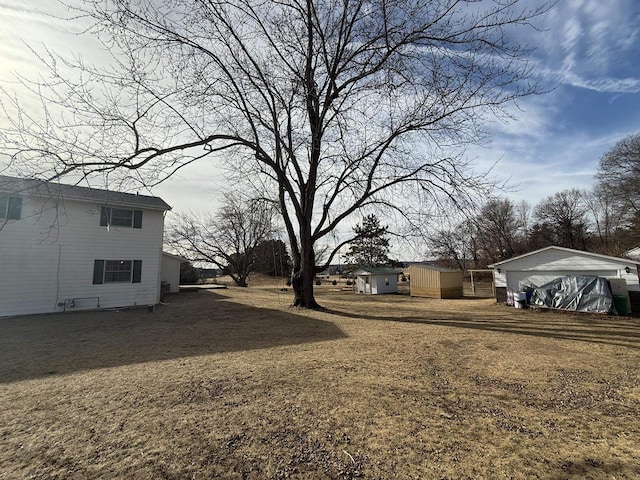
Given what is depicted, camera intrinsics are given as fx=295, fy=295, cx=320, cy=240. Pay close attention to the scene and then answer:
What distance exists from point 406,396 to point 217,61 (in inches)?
446

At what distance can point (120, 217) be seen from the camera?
13.6 metres

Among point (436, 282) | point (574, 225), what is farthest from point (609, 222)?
point (436, 282)

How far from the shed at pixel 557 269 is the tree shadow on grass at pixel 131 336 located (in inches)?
528

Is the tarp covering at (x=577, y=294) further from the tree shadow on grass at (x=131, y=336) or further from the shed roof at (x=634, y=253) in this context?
the shed roof at (x=634, y=253)

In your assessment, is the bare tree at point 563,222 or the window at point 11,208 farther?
the bare tree at point 563,222

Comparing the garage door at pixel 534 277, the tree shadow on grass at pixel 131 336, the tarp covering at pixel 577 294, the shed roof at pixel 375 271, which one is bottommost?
the tree shadow on grass at pixel 131 336

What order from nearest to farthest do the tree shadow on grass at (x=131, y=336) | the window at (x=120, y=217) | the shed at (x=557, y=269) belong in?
the tree shadow on grass at (x=131, y=336) → the window at (x=120, y=217) → the shed at (x=557, y=269)

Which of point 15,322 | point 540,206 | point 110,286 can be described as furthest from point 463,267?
point 15,322

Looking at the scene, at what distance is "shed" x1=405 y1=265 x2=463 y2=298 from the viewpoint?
82.0 feet

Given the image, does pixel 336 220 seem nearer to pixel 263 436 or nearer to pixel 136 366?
pixel 136 366

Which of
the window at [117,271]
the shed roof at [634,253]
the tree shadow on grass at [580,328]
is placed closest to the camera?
the tree shadow on grass at [580,328]

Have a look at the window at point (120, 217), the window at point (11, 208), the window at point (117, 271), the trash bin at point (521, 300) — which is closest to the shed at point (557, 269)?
the trash bin at point (521, 300)

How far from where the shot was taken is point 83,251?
12.6 m

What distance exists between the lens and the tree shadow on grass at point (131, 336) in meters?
5.69
